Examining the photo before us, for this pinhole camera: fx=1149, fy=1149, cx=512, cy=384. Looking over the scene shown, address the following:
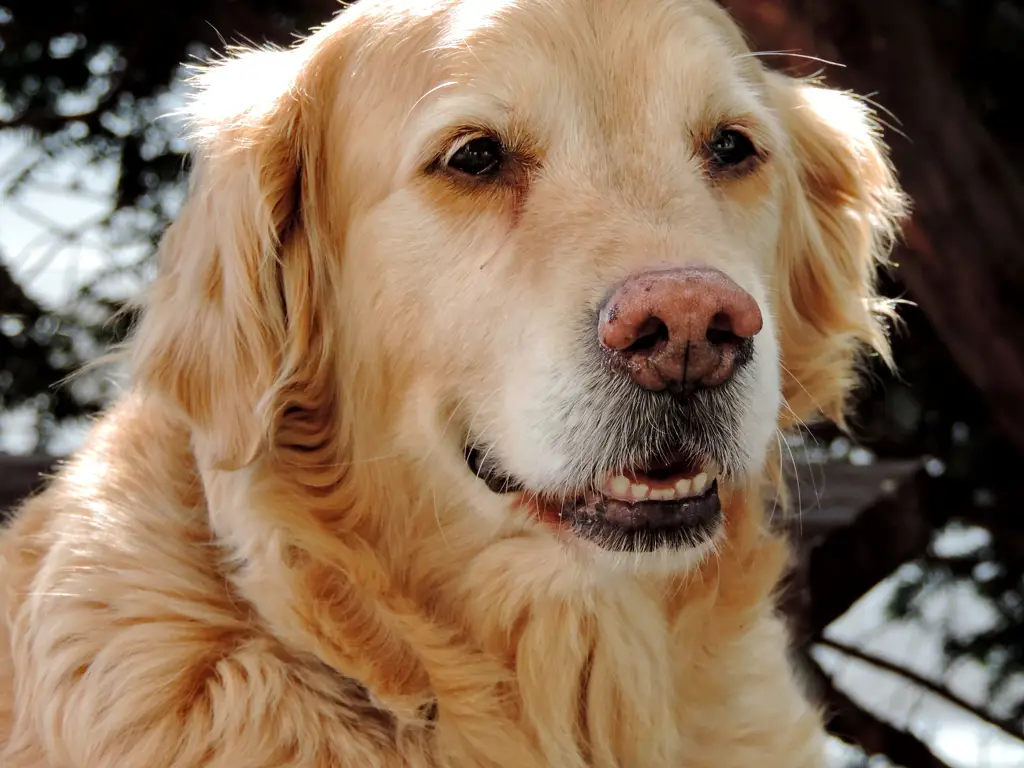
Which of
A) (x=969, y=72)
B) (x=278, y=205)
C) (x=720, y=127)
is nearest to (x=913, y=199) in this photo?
(x=969, y=72)

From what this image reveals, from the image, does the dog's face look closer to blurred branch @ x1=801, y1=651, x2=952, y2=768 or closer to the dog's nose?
the dog's nose

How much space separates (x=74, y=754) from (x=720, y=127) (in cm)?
170

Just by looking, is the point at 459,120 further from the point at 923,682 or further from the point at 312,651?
the point at 923,682

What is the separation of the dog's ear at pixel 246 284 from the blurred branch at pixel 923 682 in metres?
3.03

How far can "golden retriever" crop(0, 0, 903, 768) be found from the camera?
2.04 m

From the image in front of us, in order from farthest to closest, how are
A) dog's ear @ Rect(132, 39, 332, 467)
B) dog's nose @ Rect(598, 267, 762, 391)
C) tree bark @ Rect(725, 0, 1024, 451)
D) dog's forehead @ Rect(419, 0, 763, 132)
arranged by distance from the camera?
tree bark @ Rect(725, 0, 1024, 451) → dog's ear @ Rect(132, 39, 332, 467) → dog's forehead @ Rect(419, 0, 763, 132) → dog's nose @ Rect(598, 267, 762, 391)

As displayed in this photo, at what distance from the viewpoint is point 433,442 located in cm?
221

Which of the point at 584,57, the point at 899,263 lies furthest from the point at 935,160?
the point at 584,57

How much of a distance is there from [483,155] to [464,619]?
91 cm

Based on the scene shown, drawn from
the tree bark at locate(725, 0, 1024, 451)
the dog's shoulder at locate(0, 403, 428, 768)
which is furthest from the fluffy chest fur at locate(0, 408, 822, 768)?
the tree bark at locate(725, 0, 1024, 451)

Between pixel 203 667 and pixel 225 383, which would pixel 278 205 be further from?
pixel 203 667

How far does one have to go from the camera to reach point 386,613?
2.23 metres

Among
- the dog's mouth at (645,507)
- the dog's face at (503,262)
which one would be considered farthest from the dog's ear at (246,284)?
the dog's mouth at (645,507)

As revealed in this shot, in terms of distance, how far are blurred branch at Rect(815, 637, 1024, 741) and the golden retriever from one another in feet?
7.48
